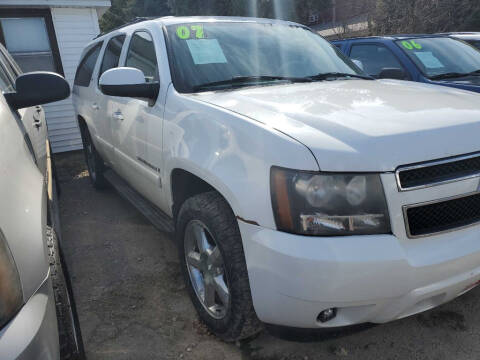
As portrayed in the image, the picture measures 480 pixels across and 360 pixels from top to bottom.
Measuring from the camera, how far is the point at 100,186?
538 centimetres

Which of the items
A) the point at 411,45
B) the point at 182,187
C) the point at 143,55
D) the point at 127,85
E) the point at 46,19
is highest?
the point at 46,19

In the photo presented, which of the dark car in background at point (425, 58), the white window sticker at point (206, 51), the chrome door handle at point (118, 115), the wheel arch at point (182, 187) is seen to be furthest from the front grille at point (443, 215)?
the dark car in background at point (425, 58)

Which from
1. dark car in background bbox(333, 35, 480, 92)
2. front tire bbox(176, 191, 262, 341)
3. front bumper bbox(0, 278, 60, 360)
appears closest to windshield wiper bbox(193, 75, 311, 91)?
front tire bbox(176, 191, 262, 341)

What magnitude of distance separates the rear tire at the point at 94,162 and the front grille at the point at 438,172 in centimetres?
403

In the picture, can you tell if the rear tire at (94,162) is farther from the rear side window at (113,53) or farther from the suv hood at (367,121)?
the suv hood at (367,121)

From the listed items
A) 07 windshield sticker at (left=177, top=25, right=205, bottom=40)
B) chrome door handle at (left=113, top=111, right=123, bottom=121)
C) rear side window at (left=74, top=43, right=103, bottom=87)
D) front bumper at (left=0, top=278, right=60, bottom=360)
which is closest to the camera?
front bumper at (left=0, top=278, right=60, bottom=360)

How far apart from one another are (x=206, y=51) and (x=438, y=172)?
174 cm

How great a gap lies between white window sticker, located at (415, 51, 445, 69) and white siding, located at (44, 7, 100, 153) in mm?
6357

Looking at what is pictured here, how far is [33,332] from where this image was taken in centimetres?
124

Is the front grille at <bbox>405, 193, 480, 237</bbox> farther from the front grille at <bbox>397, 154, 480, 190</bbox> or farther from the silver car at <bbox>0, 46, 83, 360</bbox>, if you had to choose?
the silver car at <bbox>0, 46, 83, 360</bbox>

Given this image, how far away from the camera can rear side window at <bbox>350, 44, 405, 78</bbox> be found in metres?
5.54

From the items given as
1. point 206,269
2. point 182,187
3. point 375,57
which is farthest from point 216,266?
point 375,57

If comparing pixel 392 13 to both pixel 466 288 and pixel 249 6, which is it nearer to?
pixel 249 6

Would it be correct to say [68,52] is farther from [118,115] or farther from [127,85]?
[127,85]
